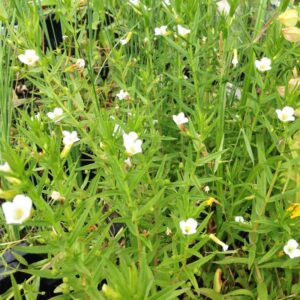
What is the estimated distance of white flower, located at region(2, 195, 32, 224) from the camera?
652mm

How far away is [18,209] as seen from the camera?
67cm

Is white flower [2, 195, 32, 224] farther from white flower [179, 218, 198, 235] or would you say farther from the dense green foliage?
white flower [179, 218, 198, 235]

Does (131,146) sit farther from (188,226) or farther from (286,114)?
(286,114)

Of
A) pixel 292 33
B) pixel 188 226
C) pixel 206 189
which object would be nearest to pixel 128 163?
pixel 188 226

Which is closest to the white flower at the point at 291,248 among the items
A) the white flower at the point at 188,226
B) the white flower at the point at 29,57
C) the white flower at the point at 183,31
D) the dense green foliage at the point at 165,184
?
the dense green foliage at the point at 165,184

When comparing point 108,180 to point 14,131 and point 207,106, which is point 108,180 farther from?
point 14,131

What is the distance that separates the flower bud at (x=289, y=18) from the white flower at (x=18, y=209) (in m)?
0.64

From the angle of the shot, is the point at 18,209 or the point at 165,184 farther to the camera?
the point at 165,184

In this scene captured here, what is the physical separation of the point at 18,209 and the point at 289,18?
66cm

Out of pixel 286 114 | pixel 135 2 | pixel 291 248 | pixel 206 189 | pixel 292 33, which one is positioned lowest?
pixel 291 248

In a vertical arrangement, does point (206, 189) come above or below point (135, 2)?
below

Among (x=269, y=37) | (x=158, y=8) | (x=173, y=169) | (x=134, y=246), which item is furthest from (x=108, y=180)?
(x=158, y=8)

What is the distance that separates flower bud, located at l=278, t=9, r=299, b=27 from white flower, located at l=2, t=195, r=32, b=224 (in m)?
0.64

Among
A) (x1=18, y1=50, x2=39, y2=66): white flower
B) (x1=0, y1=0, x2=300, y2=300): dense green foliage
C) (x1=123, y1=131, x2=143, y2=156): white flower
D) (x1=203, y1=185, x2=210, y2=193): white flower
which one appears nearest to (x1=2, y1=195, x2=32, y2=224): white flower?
(x1=0, y1=0, x2=300, y2=300): dense green foliage
